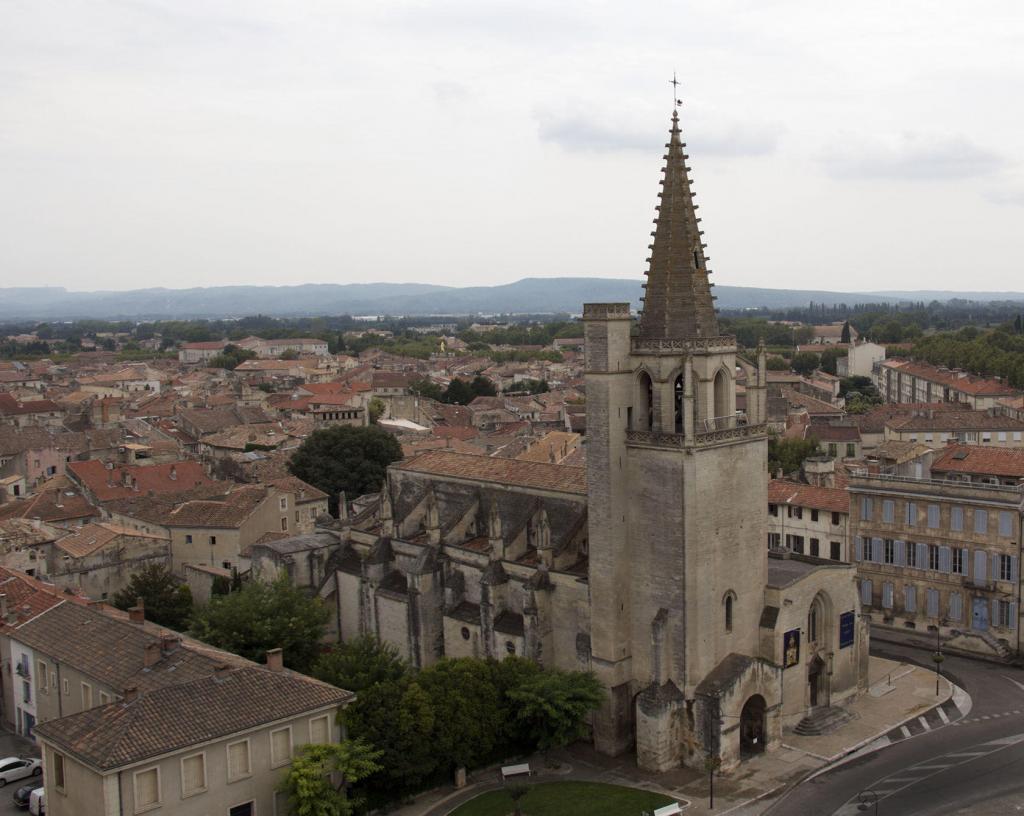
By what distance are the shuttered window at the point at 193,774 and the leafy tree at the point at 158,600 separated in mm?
24724

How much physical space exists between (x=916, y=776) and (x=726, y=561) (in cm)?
1162

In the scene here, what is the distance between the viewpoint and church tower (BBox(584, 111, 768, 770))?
4366 centimetres

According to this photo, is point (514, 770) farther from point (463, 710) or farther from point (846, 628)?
point (846, 628)

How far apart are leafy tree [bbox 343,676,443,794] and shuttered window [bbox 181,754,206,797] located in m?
5.89

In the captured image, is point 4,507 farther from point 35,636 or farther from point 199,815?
point 199,815

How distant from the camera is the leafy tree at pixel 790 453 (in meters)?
97.1

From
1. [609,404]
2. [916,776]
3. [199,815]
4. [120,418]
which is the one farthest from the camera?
[120,418]

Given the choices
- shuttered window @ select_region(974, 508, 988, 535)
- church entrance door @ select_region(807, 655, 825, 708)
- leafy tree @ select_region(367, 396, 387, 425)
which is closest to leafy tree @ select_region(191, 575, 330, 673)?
church entrance door @ select_region(807, 655, 825, 708)

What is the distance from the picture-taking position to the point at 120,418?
5664 inches

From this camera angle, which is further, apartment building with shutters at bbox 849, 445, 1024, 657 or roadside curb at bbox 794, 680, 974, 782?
apartment building with shutters at bbox 849, 445, 1024, 657

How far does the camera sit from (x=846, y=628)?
165 feet

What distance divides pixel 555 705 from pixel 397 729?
7.26m

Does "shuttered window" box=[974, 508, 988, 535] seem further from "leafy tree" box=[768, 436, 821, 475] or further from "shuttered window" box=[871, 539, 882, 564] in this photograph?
"leafy tree" box=[768, 436, 821, 475]

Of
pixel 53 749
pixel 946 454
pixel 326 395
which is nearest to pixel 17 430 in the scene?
pixel 326 395
